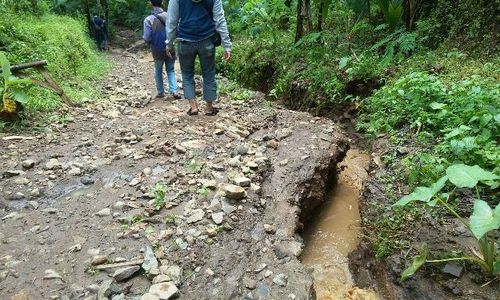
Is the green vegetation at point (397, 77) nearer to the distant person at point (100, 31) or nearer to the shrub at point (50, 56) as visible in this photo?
the shrub at point (50, 56)

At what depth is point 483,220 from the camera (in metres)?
2.25

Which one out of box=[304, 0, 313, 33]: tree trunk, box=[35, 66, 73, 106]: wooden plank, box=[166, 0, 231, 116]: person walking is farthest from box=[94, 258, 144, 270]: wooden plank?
box=[304, 0, 313, 33]: tree trunk

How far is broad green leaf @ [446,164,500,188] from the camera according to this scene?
8.25 ft

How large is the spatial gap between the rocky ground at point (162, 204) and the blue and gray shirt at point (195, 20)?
119 centimetres

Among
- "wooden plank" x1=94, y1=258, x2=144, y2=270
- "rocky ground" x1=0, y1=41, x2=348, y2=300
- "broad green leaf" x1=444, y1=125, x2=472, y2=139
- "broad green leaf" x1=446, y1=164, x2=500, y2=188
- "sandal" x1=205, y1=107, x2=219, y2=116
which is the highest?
"broad green leaf" x1=446, y1=164, x2=500, y2=188

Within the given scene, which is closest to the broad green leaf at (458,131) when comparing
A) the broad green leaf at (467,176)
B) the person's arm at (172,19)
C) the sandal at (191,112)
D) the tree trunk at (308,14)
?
the broad green leaf at (467,176)

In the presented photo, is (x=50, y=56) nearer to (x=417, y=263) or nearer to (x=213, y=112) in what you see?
(x=213, y=112)

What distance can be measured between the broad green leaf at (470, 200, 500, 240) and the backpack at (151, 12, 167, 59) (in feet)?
18.2

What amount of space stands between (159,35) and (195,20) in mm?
1727

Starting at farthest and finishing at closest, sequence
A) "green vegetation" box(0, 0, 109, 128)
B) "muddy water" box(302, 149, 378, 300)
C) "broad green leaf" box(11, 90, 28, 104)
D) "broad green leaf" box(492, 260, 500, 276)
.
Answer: "green vegetation" box(0, 0, 109, 128) → "broad green leaf" box(11, 90, 28, 104) → "muddy water" box(302, 149, 378, 300) → "broad green leaf" box(492, 260, 500, 276)

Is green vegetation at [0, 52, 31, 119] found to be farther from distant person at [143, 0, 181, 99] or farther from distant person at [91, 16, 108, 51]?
distant person at [91, 16, 108, 51]

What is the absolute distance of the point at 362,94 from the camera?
636 centimetres

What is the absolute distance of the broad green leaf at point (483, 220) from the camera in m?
2.17

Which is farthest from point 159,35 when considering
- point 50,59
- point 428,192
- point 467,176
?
point 467,176
